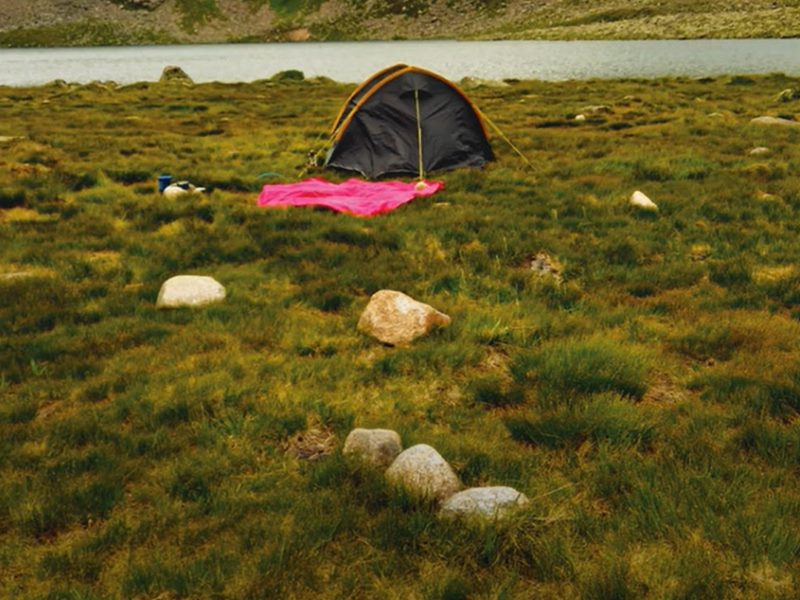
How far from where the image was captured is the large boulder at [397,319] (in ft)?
22.5

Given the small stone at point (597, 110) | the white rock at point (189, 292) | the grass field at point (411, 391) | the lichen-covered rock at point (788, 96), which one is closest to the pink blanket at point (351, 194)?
the grass field at point (411, 391)

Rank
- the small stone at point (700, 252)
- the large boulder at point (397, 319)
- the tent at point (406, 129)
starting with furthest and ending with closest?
the tent at point (406, 129) → the small stone at point (700, 252) → the large boulder at point (397, 319)

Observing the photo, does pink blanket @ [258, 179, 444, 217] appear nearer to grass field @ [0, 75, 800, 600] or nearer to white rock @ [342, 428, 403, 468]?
grass field @ [0, 75, 800, 600]

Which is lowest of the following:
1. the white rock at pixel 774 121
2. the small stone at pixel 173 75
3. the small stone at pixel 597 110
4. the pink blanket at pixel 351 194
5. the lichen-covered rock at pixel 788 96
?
the pink blanket at pixel 351 194

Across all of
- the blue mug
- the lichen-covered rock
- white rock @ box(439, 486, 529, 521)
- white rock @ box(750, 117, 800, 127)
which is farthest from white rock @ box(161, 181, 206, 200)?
the lichen-covered rock

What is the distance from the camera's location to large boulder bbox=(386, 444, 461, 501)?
14.0 ft

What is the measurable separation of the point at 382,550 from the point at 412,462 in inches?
28.9

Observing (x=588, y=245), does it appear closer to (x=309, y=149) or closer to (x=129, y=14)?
(x=309, y=149)

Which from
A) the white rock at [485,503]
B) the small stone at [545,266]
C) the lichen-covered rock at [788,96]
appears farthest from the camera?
the lichen-covered rock at [788,96]

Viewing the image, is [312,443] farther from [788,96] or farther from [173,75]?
[173,75]

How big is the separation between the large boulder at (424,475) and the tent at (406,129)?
1084 cm

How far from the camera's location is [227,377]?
19.4 feet

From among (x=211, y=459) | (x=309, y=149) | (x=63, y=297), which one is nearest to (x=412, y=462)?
(x=211, y=459)

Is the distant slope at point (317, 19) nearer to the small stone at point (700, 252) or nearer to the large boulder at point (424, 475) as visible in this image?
the small stone at point (700, 252)
